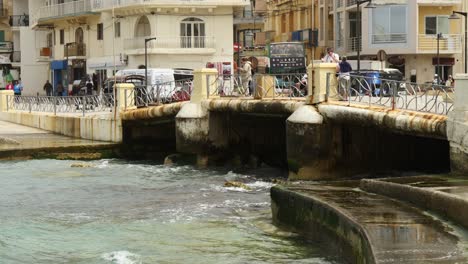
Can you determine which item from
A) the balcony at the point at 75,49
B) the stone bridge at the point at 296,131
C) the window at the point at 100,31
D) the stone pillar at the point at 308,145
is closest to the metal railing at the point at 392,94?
the stone bridge at the point at 296,131

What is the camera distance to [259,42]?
7856 cm

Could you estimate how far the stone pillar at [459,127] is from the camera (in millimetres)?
16750

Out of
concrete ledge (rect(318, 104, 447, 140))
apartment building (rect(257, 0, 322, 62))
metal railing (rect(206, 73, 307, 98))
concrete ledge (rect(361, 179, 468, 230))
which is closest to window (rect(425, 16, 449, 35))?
apartment building (rect(257, 0, 322, 62))

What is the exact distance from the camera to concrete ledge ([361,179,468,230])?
42.9 feet

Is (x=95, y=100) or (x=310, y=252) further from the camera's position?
(x=95, y=100)

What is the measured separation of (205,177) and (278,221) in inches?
353

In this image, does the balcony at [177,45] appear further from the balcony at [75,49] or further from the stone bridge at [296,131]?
the stone bridge at [296,131]

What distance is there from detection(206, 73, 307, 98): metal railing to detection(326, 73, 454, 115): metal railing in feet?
5.93

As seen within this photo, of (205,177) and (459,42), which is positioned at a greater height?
(459,42)

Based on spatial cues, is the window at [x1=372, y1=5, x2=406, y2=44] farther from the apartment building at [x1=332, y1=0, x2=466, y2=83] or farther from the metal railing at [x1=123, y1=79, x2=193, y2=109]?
the metal railing at [x1=123, y1=79, x2=193, y2=109]

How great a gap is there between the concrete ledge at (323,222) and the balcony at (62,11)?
43.5 metres

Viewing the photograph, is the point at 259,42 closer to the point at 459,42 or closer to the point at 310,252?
the point at 459,42

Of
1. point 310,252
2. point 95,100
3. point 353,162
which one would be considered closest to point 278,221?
point 310,252

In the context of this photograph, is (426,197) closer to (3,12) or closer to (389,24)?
(389,24)
